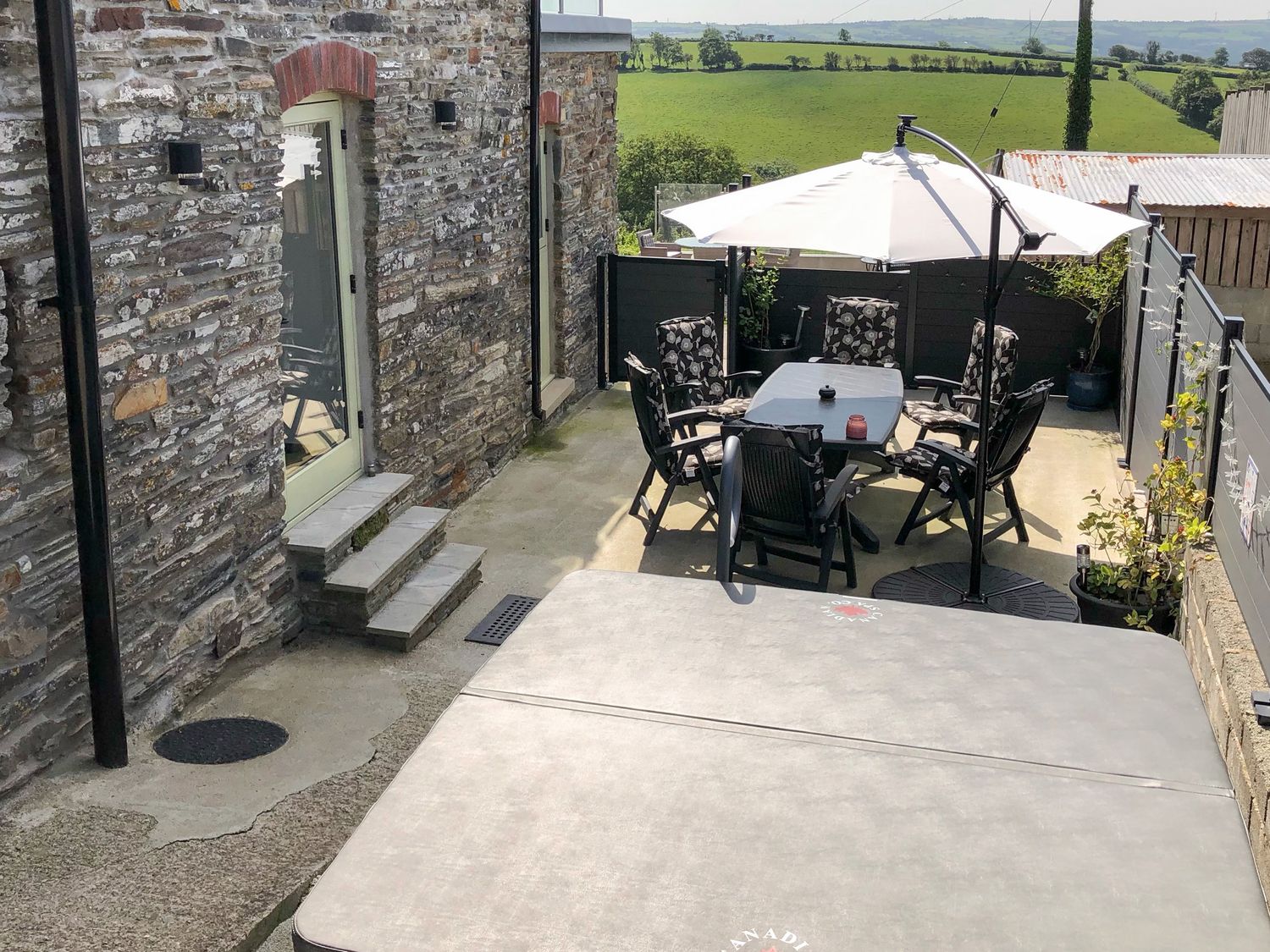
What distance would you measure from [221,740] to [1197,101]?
66.0 meters

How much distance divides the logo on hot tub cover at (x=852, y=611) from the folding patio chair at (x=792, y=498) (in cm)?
279

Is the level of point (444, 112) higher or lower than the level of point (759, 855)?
higher

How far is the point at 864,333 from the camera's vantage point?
353 inches

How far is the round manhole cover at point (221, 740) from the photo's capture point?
172 inches

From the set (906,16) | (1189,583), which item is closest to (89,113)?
(1189,583)

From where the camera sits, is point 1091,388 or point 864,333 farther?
point 1091,388

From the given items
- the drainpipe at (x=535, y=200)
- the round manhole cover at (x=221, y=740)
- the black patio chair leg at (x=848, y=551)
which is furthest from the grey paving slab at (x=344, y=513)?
the drainpipe at (x=535, y=200)

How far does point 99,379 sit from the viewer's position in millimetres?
4039

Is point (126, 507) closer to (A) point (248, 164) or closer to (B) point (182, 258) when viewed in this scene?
(B) point (182, 258)

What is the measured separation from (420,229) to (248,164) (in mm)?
1829

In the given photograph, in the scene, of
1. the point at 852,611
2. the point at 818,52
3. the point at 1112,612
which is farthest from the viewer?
the point at 818,52

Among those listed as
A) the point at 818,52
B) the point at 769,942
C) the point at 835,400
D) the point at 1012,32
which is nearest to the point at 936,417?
the point at 835,400

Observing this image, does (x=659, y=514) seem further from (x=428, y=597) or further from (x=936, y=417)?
(x=936, y=417)

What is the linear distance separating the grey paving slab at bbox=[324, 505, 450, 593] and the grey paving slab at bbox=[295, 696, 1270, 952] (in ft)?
11.2
